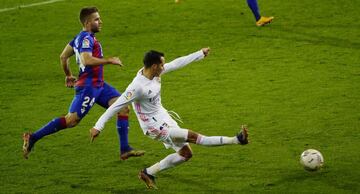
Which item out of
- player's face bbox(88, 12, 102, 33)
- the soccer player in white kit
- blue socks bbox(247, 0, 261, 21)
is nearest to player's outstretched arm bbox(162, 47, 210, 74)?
the soccer player in white kit

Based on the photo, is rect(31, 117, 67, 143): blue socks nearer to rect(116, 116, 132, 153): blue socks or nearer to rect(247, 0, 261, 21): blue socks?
rect(116, 116, 132, 153): blue socks

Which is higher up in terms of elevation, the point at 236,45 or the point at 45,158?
the point at 236,45

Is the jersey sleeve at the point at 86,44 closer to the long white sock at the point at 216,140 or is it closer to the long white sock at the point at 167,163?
the long white sock at the point at 167,163

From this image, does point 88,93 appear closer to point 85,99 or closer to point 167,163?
point 85,99

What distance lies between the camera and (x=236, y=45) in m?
15.5

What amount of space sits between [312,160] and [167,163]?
176cm

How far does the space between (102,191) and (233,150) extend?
214 cm

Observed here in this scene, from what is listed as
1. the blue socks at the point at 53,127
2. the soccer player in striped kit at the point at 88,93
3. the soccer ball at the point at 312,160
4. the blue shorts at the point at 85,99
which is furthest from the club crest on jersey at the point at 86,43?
the soccer ball at the point at 312,160

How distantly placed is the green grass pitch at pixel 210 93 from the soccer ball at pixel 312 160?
0.51ft

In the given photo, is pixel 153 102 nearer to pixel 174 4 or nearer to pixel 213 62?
pixel 213 62

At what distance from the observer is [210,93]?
515 inches

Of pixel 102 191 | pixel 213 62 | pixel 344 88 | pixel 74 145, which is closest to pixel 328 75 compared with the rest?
pixel 344 88

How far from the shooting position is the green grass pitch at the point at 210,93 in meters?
9.59

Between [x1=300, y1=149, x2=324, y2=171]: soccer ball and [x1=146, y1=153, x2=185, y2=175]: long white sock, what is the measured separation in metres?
1.51
